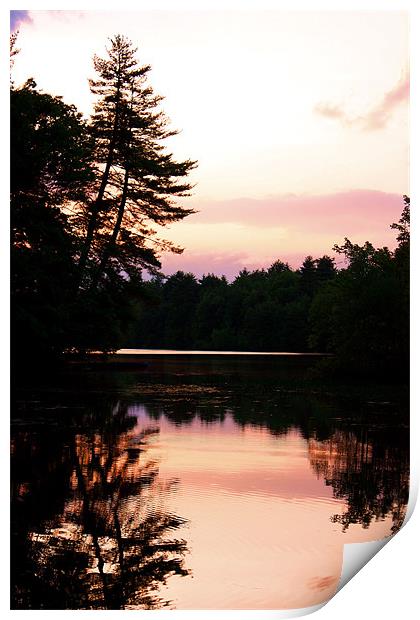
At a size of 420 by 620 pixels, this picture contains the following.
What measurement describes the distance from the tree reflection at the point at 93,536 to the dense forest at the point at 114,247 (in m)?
6.70

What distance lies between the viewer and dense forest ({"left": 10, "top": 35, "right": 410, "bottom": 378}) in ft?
51.6

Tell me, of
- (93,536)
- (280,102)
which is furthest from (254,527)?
(280,102)

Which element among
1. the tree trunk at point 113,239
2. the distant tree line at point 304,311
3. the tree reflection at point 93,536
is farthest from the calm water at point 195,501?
the distant tree line at point 304,311

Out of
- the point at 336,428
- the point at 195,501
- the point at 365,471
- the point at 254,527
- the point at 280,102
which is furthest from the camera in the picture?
the point at 280,102

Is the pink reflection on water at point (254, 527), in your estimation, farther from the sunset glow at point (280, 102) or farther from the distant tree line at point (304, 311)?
the distant tree line at point (304, 311)

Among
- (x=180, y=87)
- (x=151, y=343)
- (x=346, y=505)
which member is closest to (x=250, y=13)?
(x=180, y=87)

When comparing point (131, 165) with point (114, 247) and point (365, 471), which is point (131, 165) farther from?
point (365, 471)

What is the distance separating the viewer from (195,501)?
7.62m

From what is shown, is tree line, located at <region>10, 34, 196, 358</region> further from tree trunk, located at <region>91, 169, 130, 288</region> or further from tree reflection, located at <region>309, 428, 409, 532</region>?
tree reflection, located at <region>309, 428, 409, 532</region>

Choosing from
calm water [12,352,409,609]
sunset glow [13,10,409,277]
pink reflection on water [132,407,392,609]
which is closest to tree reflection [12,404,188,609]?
calm water [12,352,409,609]

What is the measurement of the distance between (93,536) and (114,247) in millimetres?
15142

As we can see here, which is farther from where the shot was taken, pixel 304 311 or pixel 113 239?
pixel 304 311

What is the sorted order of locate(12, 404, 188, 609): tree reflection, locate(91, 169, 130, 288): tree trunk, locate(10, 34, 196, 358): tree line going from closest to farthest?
locate(12, 404, 188, 609): tree reflection
locate(10, 34, 196, 358): tree line
locate(91, 169, 130, 288): tree trunk

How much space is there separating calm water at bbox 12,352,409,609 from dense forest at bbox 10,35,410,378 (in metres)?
2.86
